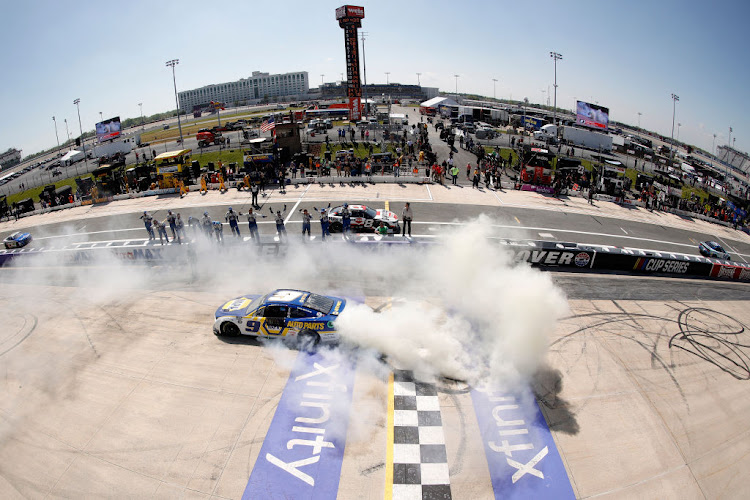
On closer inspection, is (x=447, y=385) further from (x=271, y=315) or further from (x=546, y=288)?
(x=271, y=315)

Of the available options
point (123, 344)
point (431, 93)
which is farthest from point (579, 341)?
point (431, 93)

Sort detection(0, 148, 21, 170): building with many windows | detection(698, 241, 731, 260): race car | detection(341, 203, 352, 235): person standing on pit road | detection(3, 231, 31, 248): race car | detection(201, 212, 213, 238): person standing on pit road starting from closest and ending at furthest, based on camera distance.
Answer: detection(201, 212, 213, 238): person standing on pit road
detection(341, 203, 352, 235): person standing on pit road
detection(698, 241, 731, 260): race car
detection(3, 231, 31, 248): race car
detection(0, 148, 21, 170): building with many windows

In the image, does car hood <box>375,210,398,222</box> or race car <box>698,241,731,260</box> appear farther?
race car <box>698,241,731,260</box>

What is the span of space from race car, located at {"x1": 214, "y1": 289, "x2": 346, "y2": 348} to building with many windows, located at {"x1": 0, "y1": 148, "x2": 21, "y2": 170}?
9443cm

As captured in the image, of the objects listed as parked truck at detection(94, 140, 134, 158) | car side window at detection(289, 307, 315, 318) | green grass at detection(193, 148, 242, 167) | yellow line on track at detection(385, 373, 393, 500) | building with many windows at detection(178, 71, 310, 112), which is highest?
building with many windows at detection(178, 71, 310, 112)

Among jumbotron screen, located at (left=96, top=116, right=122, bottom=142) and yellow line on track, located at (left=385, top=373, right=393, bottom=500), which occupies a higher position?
jumbotron screen, located at (left=96, top=116, right=122, bottom=142)

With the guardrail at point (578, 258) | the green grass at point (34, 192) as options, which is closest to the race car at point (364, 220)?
the guardrail at point (578, 258)

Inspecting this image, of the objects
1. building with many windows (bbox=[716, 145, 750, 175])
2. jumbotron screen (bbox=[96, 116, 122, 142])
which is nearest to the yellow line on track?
jumbotron screen (bbox=[96, 116, 122, 142])

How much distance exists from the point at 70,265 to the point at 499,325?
17.7m

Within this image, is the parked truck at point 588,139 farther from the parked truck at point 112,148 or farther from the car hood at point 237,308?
the parked truck at point 112,148

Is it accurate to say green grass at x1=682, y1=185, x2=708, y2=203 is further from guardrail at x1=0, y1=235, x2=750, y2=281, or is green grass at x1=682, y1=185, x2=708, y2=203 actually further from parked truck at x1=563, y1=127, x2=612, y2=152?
guardrail at x1=0, y1=235, x2=750, y2=281

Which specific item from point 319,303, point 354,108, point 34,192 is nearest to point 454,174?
point 319,303

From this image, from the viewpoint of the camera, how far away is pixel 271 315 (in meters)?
10.2

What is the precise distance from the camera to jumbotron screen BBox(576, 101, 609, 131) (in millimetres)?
47188
